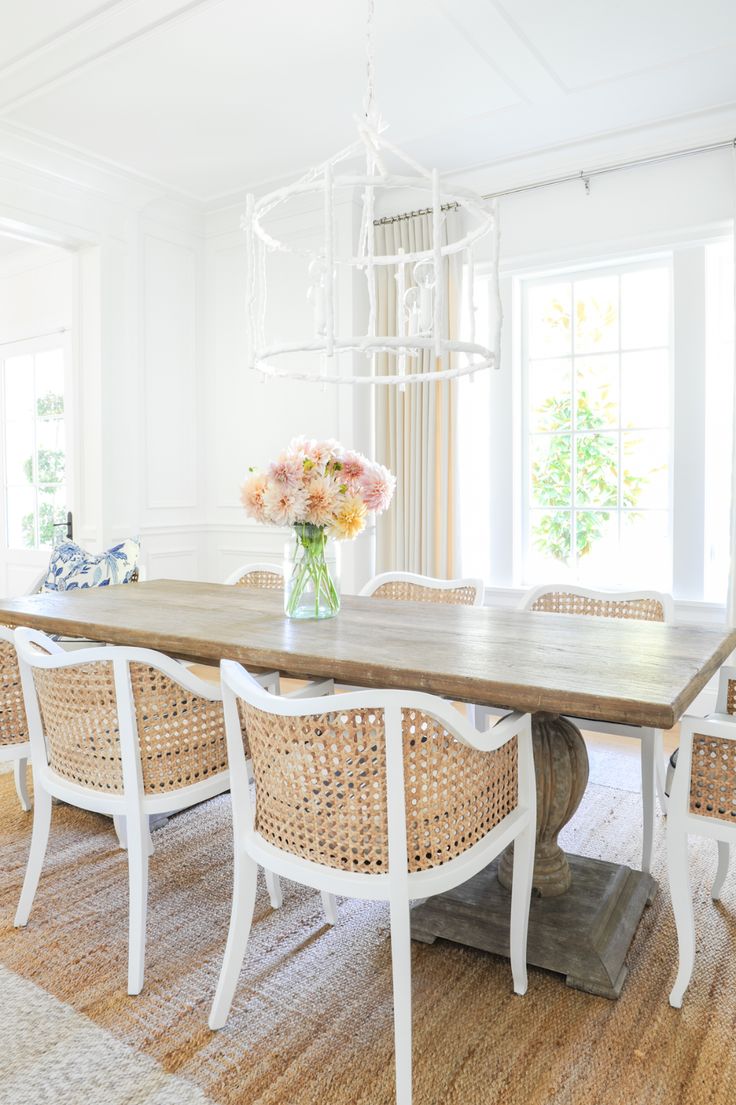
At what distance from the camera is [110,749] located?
1.81 m

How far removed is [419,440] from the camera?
4.22 meters

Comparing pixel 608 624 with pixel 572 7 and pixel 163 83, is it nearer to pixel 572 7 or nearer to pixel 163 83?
pixel 572 7

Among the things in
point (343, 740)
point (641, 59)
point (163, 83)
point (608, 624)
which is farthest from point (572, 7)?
point (343, 740)

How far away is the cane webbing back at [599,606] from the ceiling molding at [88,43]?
2387mm

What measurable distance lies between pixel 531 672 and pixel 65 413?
3955mm

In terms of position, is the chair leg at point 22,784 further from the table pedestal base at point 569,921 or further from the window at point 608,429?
the window at point 608,429

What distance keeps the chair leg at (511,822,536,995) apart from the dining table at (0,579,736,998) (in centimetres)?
10

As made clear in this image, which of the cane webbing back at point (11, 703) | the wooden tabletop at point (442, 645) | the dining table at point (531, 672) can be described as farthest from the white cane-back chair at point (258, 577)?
the cane webbing back at point (11, 703)

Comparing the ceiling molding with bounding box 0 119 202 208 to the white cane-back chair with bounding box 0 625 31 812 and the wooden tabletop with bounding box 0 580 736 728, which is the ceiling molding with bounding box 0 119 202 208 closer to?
the wooden tabletop with bounding box 0 580 736 728

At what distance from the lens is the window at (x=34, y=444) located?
5.16 meters

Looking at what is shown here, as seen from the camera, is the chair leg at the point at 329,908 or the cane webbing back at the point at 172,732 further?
the chair leg at the point at 329,908

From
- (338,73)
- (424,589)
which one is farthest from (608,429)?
(338,73)

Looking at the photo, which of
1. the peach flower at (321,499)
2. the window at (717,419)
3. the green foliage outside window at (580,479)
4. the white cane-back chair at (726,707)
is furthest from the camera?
the green foliage outside window at (580,479)

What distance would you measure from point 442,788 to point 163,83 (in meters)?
3.15
